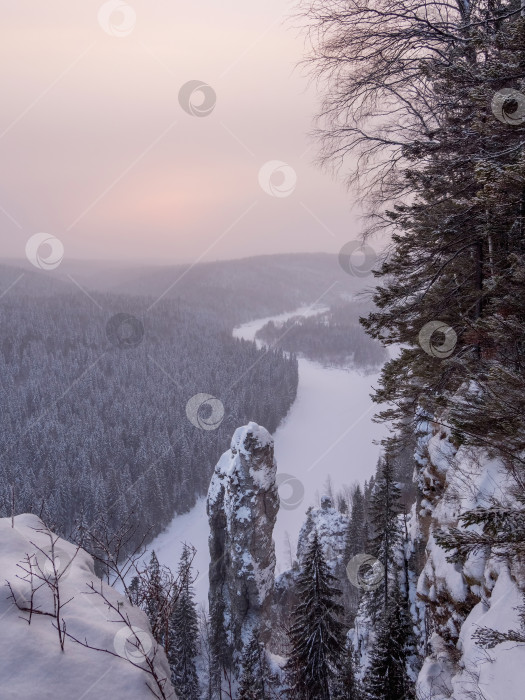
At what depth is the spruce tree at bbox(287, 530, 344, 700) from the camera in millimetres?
15070

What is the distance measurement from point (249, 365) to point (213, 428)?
32.7 meters

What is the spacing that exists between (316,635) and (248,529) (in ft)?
32.7

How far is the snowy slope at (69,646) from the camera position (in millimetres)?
3812

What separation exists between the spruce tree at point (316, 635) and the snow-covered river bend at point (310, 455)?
77.6 feet

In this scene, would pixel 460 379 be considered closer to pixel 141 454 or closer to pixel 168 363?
pixel 141 454

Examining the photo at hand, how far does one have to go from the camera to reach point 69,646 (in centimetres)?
420

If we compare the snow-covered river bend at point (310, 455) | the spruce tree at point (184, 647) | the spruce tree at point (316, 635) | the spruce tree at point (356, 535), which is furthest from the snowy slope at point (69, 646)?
the spruce tree at point (356, 535)

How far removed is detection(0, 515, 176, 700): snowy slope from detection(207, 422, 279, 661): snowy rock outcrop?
1945 cm

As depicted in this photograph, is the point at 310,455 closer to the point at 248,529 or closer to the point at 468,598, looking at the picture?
the point at 248,529

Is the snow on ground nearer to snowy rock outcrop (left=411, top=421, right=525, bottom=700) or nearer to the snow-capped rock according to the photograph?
the snow-capped rock

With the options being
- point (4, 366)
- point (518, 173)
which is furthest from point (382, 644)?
point (4, 366)

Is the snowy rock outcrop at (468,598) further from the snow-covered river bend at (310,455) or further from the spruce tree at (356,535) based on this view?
the spruce tree at (356,535)

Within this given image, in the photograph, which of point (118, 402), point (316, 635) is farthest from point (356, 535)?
point (118, 402)

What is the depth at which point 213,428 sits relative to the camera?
8319 centimetres
